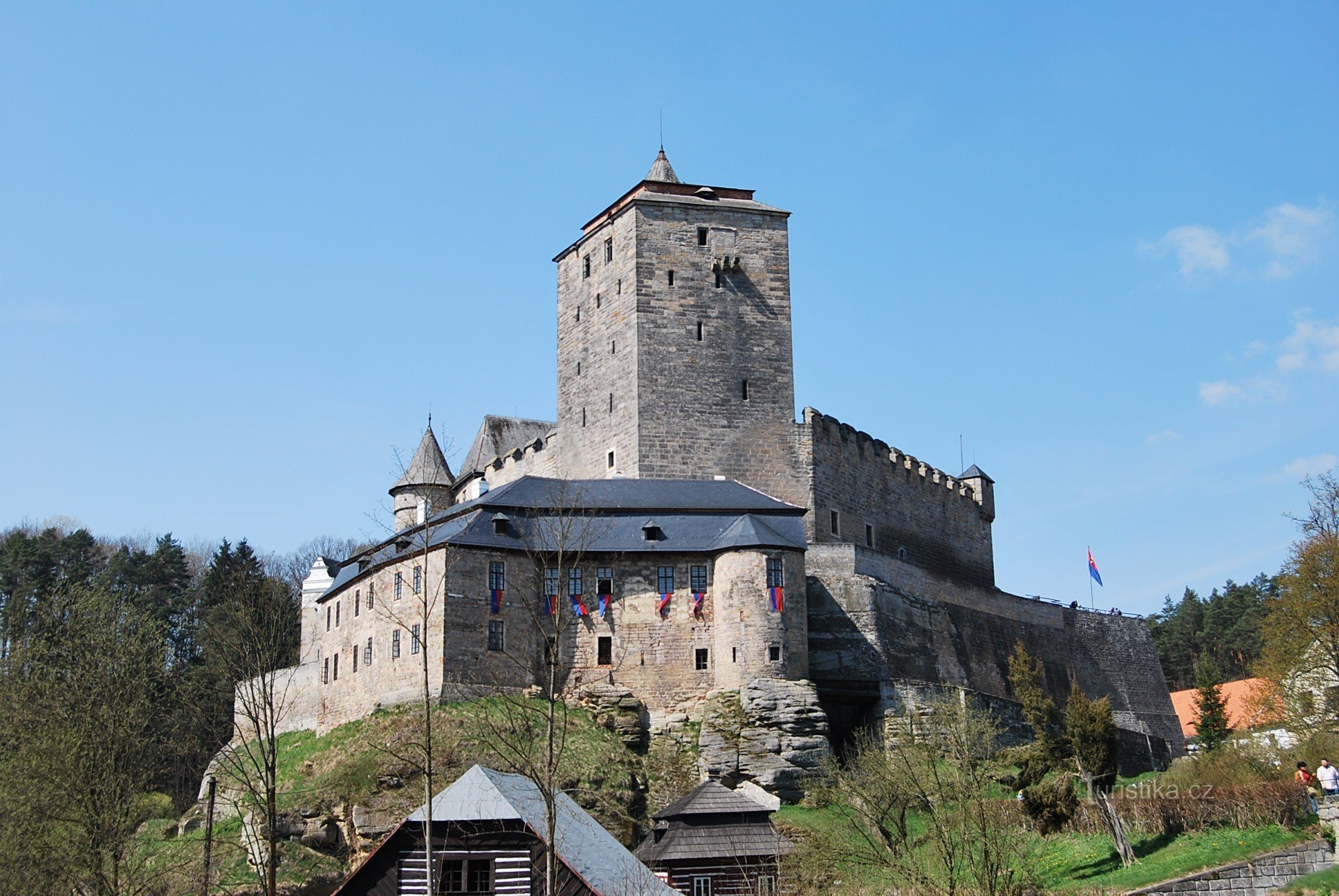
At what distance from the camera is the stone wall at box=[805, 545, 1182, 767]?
50250 mm

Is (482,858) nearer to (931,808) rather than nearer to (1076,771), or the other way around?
(931,808)

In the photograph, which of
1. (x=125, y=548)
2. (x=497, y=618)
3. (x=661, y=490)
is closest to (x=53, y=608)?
(x=497, y=618)

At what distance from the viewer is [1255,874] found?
96.6 ft

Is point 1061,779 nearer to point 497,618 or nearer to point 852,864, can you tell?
point 852,864

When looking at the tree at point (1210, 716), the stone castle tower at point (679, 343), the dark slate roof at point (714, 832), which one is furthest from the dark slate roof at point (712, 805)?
the stone castle tower at point (679, 343)

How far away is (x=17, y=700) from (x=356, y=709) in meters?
17.4

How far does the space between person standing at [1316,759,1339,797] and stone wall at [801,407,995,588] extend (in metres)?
25.5

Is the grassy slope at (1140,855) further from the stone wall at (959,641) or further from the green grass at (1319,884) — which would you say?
the stone wall at (959,641)

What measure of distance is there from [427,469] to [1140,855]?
41518mm

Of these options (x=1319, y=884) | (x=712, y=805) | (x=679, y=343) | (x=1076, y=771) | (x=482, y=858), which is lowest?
(x=1319, y=884)

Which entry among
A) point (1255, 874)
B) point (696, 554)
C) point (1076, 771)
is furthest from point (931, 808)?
point (696, 554)

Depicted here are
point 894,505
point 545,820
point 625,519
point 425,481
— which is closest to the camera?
point 545,820

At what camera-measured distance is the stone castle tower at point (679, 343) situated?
5447cm

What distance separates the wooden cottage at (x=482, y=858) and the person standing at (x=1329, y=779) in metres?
12.7
